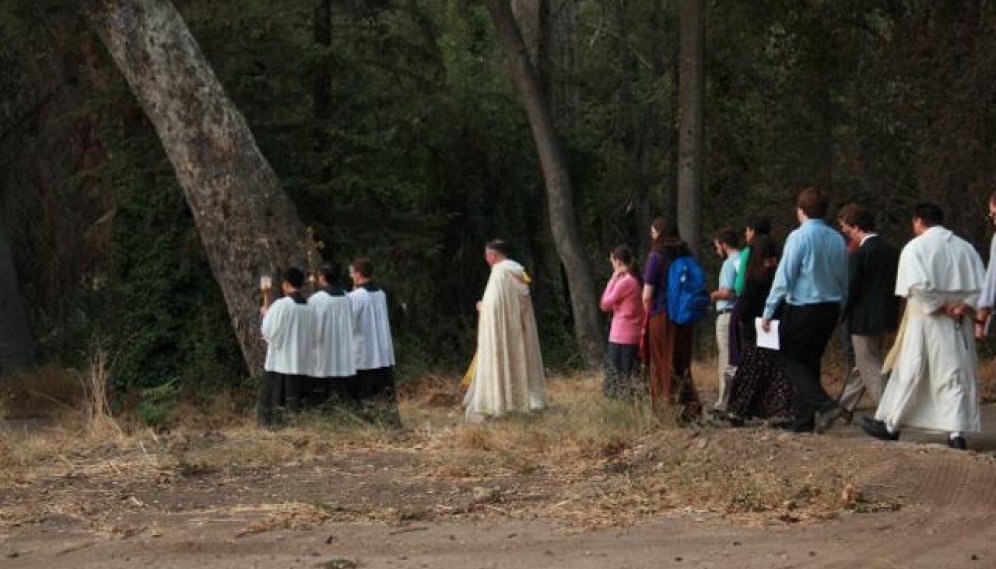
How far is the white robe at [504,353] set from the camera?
50.5ft

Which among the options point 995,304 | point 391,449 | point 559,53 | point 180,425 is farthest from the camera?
point 559,53

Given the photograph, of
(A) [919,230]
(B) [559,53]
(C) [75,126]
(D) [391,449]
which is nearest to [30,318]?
(C) [75,126]

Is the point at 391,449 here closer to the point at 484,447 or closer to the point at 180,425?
the point at 484,447

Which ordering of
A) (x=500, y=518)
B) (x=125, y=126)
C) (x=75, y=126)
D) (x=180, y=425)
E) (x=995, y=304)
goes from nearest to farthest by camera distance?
(x=500, y=518)
(x=995, y=304)
(x=180, y=425)
(x=125, y=126)
(x=75, y=126)

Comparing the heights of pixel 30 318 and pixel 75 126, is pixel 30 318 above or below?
below

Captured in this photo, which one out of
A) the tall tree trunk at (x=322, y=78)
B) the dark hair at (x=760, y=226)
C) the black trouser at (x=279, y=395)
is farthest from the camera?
the tall tree trunk at (x=322, y=78)

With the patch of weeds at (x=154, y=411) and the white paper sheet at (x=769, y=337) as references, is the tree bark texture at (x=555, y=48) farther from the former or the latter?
the white paper sheet at (x=769, y=337)

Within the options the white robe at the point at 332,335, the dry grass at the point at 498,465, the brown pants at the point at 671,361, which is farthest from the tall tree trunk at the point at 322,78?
the brown pants at the point at 671,361

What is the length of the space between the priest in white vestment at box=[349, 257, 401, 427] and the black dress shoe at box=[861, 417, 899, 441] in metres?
4.81

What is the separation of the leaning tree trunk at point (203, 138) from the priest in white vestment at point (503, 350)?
5.42 meters

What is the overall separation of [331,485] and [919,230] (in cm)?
479

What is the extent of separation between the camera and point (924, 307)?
39.5 ft

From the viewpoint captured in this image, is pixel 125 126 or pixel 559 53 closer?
pixel 125 126

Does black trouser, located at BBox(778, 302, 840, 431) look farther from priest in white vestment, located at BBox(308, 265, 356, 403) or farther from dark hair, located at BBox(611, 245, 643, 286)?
priest in white vestment, located at BBox(308, 265, 356, 403)
